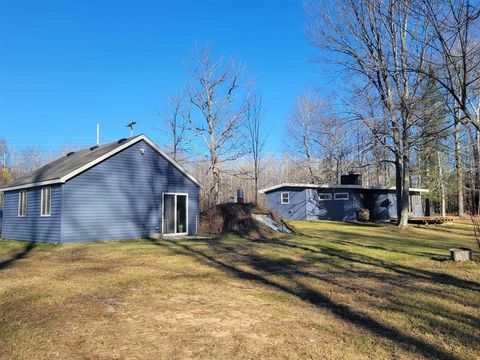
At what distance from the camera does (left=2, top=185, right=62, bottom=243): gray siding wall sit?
620 inches

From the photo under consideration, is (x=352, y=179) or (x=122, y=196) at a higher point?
(x=352, y=179)

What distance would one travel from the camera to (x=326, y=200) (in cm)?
3488

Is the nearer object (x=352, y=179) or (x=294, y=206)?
(x=294, y=206)

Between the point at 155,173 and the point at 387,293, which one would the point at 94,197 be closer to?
the point at 155,173

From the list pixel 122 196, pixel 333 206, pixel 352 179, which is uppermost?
pixel 352 179

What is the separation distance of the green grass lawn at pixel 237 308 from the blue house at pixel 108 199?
4.62 meters

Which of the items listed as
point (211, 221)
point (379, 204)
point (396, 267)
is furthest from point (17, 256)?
point (379, 204)

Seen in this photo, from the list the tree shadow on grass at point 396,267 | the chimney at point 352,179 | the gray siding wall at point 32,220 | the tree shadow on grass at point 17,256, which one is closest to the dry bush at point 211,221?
the tree shadow on grass at point 396,267

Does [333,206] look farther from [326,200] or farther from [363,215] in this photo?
[363,215]

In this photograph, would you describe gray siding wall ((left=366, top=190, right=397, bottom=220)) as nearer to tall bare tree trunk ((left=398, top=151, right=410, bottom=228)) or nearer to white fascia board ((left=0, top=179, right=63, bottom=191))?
tall bare tree trunk ((left=398, top=151, right=410, bottom=228))

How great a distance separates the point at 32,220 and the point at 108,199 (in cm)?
359

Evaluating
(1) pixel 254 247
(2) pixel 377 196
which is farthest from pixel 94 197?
(2) pixel 377 196

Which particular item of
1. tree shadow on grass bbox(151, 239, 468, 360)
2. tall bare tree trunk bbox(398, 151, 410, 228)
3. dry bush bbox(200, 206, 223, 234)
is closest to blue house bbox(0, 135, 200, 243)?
dry bush bbox(200, 206, 223, 234)

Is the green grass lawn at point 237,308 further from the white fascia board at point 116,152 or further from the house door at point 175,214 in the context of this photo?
the house door at point 175,214
